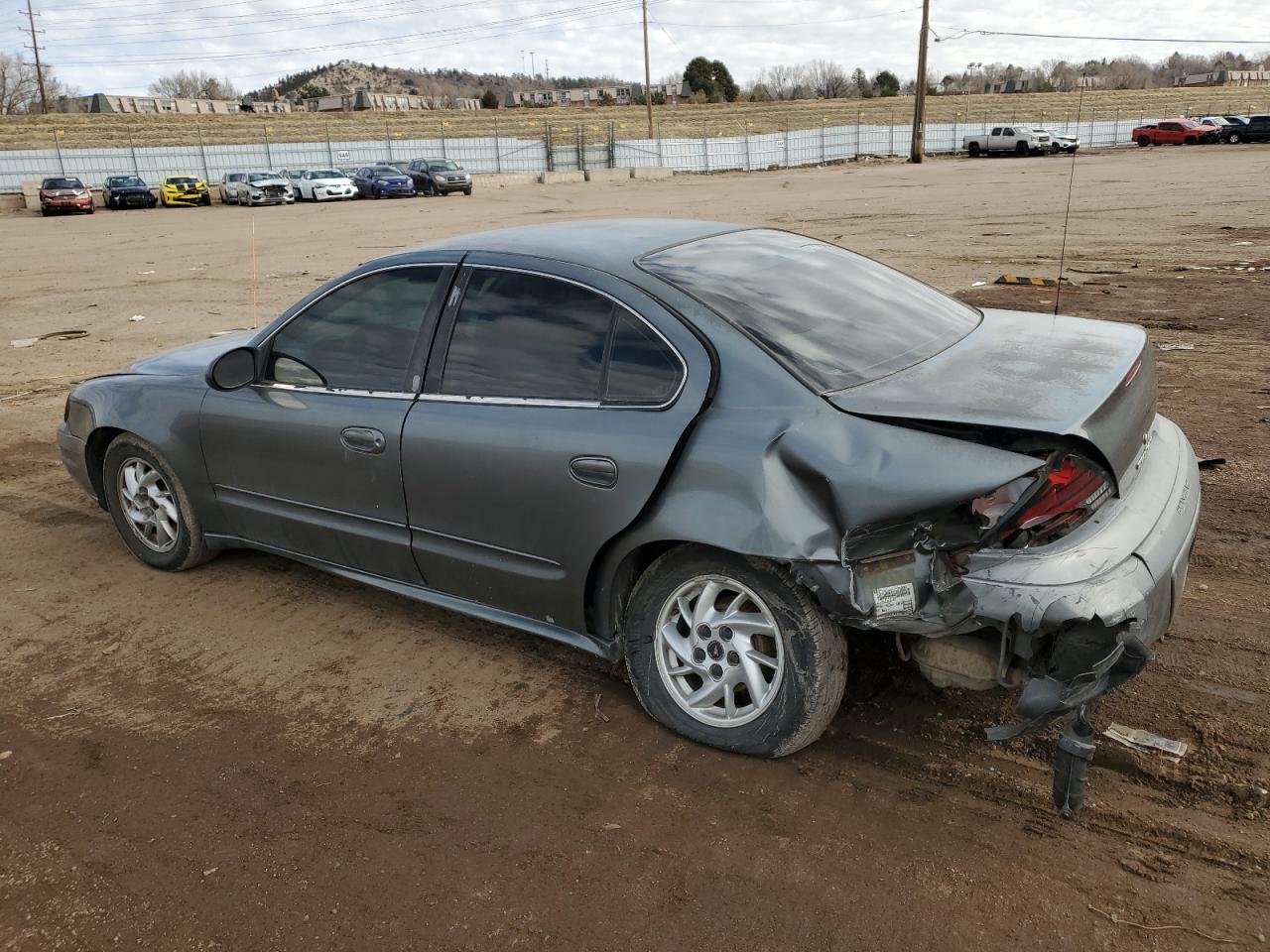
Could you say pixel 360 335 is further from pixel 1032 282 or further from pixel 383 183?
pixel 383 183

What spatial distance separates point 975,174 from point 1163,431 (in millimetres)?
35235

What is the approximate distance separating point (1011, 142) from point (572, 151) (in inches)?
907

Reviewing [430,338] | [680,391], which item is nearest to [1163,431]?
[680,391]

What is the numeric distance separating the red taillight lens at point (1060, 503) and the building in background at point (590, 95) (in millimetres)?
108715

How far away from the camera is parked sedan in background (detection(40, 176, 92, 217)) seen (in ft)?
120

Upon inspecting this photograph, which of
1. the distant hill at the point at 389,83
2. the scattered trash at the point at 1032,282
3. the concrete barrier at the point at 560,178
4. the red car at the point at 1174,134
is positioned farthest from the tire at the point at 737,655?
the distant hill at the point at 389,83

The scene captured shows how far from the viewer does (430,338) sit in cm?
375

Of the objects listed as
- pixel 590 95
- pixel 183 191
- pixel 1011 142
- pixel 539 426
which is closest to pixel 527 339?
pixel 539 426

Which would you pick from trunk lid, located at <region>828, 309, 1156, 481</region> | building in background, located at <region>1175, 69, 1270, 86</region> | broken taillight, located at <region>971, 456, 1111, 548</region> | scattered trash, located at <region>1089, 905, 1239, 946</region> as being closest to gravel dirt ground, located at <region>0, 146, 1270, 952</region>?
scattered trash, located at <region>1089, 905, 1239, 946</region>

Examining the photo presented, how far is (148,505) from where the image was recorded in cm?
485

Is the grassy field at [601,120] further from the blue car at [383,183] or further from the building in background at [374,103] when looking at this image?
the building in background at [374,103]

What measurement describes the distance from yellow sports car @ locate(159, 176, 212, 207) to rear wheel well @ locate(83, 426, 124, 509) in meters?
40.1

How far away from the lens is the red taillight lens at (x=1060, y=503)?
269cm

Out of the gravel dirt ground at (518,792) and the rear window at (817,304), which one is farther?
the rear window at (817,304)
